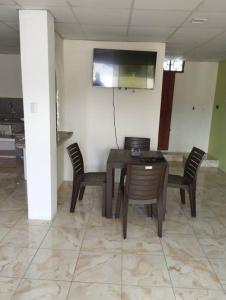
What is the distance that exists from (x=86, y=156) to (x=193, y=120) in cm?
307

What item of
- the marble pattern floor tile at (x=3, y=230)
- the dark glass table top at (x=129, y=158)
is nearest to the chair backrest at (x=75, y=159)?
the dark glass table top at (x=129, y=158)

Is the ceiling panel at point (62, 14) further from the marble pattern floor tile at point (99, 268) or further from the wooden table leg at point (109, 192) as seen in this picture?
the marble pattern floor tile at point (99, 268)

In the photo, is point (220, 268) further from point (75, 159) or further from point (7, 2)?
point (7, 2)

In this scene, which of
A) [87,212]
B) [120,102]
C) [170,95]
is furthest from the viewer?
[170,95]

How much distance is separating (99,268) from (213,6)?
2490 millimetres

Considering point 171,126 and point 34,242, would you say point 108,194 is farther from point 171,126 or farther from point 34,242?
point 171,126

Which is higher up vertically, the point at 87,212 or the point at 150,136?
the point at 150,136

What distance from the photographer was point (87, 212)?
3.21 meters

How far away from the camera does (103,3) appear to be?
7.41ft

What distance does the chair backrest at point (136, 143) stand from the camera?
3.90 meters

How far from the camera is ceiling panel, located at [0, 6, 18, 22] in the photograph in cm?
245

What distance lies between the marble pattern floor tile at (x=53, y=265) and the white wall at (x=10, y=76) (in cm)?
424

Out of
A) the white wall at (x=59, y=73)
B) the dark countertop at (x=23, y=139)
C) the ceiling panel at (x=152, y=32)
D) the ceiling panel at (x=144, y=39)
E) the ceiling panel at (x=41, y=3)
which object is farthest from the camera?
the white wall at (x=59, y=73)

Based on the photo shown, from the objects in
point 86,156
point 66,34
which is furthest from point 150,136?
point 66,34
